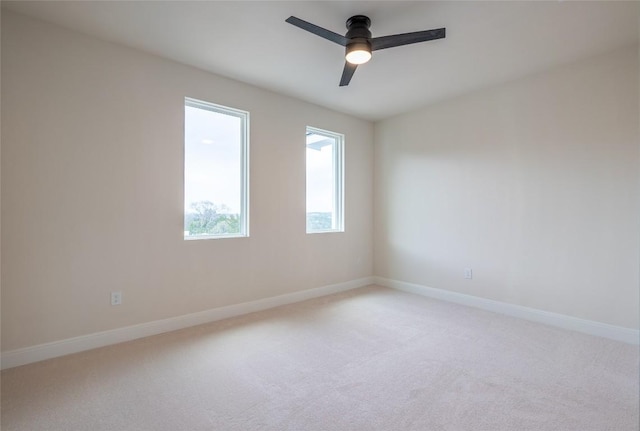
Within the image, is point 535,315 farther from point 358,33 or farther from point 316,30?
point 316,30

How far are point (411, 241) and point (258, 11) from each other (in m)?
3.50

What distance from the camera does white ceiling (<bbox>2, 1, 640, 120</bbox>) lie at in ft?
7.58

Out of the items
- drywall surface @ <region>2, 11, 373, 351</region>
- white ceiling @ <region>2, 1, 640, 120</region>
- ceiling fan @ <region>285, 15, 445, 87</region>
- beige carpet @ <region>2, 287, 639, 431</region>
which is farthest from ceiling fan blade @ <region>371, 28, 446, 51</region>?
beige carpet @ <region>2, 287, 639, 431</region>

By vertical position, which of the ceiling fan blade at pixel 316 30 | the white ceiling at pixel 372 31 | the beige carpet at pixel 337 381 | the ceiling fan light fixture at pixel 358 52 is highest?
the white ceiling at pixel 372 31

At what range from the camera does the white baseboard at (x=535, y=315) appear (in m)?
2.90

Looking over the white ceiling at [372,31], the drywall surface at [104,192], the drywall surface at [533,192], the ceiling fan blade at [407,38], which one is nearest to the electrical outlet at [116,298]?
the drywall surface at [104,192]

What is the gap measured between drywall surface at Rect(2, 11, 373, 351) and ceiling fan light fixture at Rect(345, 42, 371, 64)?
1625 millimetres

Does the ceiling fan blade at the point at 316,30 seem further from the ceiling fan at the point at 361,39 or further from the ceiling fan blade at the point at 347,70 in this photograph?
the ceiling fan blade at the point at 347,70

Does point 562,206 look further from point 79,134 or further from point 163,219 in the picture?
point 79,134

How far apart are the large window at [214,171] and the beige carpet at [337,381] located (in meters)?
1.08

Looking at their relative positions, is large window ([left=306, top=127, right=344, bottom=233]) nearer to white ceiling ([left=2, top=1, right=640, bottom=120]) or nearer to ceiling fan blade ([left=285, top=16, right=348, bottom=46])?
white ceiling ([left=2, top=1, right=640, bottom=120])

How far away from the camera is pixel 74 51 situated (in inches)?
102

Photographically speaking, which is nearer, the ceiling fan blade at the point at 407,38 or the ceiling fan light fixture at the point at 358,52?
the ceiling fan blade at the point at 407,38

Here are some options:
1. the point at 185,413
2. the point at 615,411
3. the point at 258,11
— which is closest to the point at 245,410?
the point at 185,413
